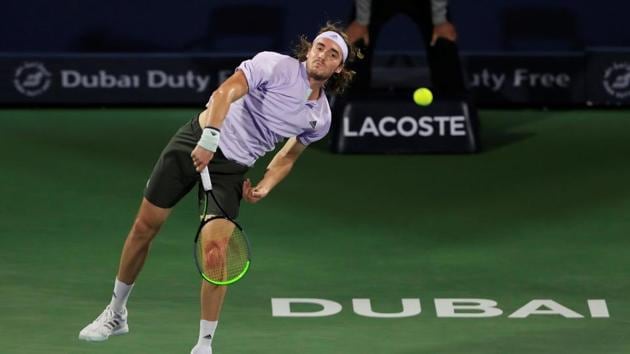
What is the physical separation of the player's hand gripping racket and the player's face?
763 mm

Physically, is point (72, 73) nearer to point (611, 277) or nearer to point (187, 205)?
point (187, 205)

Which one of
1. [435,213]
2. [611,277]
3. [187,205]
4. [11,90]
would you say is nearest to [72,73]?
[11,90]

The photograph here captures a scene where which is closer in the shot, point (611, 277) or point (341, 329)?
point (341, 329)

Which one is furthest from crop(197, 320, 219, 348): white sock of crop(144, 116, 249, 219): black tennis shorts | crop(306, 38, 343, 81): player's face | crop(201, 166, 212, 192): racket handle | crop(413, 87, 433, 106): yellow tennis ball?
crop(413, 87, 433, 106): yellow tennis ball

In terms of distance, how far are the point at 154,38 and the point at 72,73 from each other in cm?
88

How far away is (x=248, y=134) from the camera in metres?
9.45

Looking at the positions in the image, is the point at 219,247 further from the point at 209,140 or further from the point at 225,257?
the point at 209,140

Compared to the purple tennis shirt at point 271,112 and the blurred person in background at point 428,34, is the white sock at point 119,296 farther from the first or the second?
the blurred person in background at point 428,34

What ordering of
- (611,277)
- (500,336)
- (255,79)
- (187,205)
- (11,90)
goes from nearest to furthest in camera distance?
(255,79) → (500,336) → (611,277) → (187,205) → (11,90)

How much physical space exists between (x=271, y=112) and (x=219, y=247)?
32.1 inches

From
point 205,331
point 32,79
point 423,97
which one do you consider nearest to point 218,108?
point 205,331

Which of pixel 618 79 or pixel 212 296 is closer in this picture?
pixel 212 296

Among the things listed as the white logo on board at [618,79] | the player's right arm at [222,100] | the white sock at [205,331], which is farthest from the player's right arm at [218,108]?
the white logo on board at [618,79]

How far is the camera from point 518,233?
489 inches
